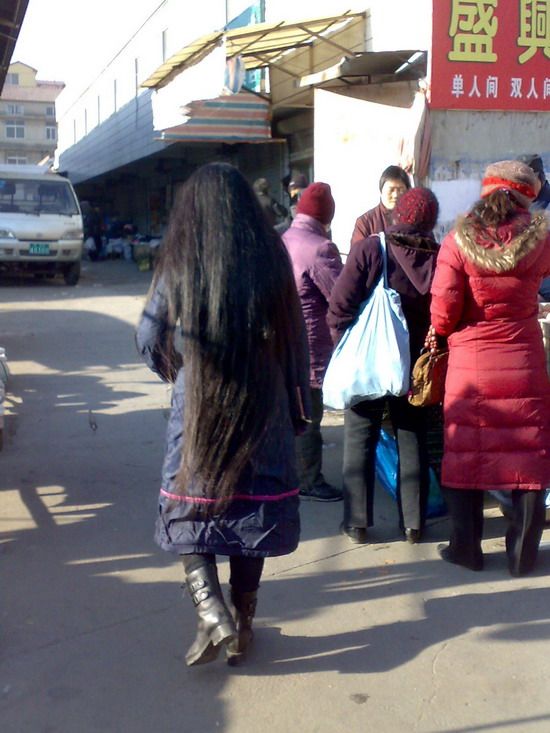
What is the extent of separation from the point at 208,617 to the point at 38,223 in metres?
13.9

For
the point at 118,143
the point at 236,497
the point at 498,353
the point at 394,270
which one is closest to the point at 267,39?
the point at 394,270

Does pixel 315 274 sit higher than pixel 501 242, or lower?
lower

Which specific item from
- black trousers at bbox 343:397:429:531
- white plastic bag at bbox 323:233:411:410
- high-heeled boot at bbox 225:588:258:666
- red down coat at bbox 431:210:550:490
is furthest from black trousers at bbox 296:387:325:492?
high-heeled boot at bbox 225:588:258:666

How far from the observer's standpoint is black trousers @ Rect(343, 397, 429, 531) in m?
4.44

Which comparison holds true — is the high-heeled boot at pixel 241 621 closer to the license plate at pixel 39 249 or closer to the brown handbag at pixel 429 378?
the brown handbag at pixel 429 378

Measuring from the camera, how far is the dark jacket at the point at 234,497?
10.2ft

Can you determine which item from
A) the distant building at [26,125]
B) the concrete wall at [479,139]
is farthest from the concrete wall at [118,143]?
the distant building at [26,125]

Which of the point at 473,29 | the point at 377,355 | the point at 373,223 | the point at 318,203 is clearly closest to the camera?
the point at 377,355

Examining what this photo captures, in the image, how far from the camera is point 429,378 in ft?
13.8

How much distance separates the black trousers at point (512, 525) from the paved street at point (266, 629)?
0.10 m

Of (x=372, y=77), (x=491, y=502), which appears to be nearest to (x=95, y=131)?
(x=372, y=77)

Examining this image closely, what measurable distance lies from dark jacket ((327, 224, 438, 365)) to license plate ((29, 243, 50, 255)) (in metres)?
12.6

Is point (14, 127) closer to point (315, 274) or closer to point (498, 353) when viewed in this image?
point (315, 274)

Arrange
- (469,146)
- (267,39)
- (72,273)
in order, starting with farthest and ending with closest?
(72,273)
(267,39)
(469,146)
